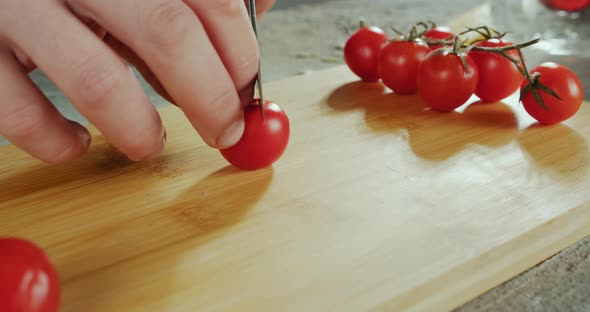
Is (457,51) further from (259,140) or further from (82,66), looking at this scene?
(82,66)

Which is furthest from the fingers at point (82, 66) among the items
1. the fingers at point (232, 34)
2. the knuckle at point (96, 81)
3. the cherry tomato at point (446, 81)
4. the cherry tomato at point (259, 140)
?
the cherry tomato at point (446, 81)

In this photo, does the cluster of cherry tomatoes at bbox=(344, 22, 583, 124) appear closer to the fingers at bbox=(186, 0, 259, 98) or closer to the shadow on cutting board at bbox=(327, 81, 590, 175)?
the shadow on cutting board at bbox=(327, 81, 590, 175)

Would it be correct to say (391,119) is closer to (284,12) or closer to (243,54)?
(243,54)

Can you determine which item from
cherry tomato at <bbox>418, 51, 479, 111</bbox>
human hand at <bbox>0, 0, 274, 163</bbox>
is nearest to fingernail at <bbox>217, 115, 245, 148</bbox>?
human hand at <bbox>0, 0, 274, 163</bbox>

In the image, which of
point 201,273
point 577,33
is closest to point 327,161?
point 201,273

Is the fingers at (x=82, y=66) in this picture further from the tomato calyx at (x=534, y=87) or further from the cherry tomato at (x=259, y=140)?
the tomato calyx at (x=534, y=87)

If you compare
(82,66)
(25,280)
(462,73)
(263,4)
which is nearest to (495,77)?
(462,73)
